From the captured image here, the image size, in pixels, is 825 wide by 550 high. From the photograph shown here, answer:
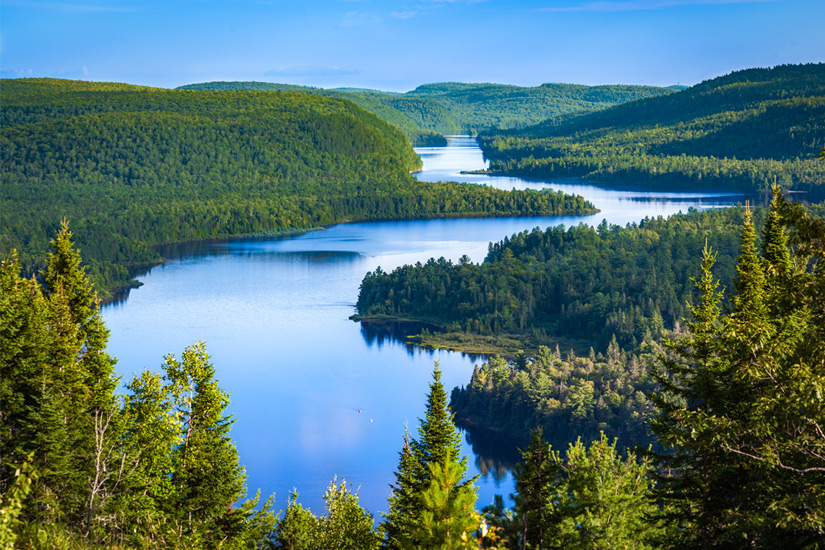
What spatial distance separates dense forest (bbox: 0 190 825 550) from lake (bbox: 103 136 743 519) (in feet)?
44.1

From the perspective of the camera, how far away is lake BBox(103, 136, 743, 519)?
57.8 meters

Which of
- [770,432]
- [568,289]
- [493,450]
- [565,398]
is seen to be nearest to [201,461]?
[770,432]

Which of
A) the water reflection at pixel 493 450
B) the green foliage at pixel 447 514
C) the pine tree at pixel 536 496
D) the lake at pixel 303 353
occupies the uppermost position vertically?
the green foliage at pixel 447 514

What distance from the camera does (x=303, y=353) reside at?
82688 millimetres

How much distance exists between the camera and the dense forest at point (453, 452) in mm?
14938

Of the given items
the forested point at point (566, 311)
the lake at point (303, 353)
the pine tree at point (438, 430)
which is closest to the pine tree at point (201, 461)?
the pine tree at point (438, 430)

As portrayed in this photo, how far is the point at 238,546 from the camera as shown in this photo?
23562 millimetres

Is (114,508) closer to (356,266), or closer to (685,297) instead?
(685,297)

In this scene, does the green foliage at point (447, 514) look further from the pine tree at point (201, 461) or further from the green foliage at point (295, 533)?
the green foliage at point (295, 533)

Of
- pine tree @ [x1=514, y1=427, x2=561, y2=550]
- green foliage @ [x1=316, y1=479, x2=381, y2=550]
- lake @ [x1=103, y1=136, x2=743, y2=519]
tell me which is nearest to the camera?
pine tree @ [x1=514, y1=427, x2=561, y2=550]

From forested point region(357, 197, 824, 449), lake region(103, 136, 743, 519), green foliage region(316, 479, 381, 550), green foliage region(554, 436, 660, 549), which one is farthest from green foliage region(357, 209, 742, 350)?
green foliage region(554, 436, 660, 549)

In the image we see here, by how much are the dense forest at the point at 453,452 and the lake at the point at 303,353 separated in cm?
1345

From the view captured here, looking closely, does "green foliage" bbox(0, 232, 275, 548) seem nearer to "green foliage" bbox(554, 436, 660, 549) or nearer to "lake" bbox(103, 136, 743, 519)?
"green foliage" bbox(554, 436, 660, 549)

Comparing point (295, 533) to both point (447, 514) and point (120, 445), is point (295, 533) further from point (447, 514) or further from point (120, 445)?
point (447, 514)
